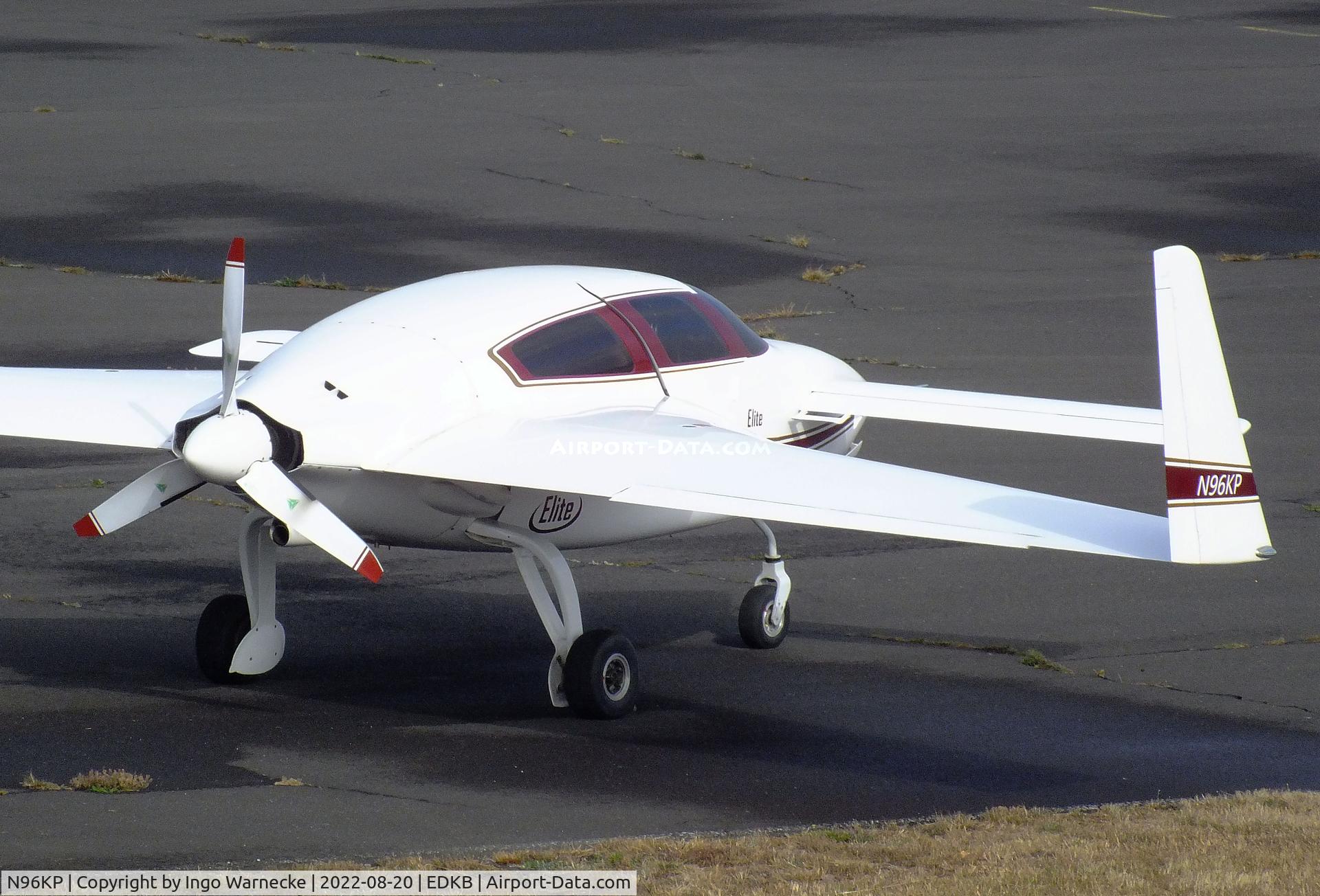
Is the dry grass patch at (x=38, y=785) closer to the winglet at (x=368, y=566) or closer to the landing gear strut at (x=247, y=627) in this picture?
the winglet at (x=368, y=566)

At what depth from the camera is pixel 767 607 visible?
12836 mm

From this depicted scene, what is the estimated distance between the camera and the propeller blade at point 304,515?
9555 millimetres

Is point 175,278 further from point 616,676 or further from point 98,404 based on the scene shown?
point 616,676

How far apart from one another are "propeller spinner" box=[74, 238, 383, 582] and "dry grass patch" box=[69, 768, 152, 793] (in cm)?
150

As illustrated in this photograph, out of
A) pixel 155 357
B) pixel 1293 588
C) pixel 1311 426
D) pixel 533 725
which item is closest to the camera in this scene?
pixel 533 725

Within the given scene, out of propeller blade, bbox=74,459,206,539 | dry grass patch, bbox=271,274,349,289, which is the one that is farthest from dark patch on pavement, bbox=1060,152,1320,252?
propeller blade, bbox=74,459,206,539

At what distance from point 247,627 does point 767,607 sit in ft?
11.6

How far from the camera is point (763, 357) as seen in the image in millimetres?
12344

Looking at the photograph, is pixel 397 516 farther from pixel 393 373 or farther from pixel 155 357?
pixel 155 357

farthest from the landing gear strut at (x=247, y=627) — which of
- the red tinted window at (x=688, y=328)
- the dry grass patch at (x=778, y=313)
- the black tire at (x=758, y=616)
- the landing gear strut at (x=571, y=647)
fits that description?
the dry grass patch at (x=778, y=313)

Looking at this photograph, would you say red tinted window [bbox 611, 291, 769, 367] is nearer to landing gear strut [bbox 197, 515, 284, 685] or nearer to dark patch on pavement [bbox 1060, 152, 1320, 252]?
landing gear strut [bbox 197, 515, 284, 685]

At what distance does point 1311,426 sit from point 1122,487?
3.41 meters

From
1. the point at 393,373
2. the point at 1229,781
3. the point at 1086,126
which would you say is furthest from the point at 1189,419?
the point at 1086,126

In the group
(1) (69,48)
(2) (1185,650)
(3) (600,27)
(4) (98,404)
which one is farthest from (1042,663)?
(3) (600,27)
